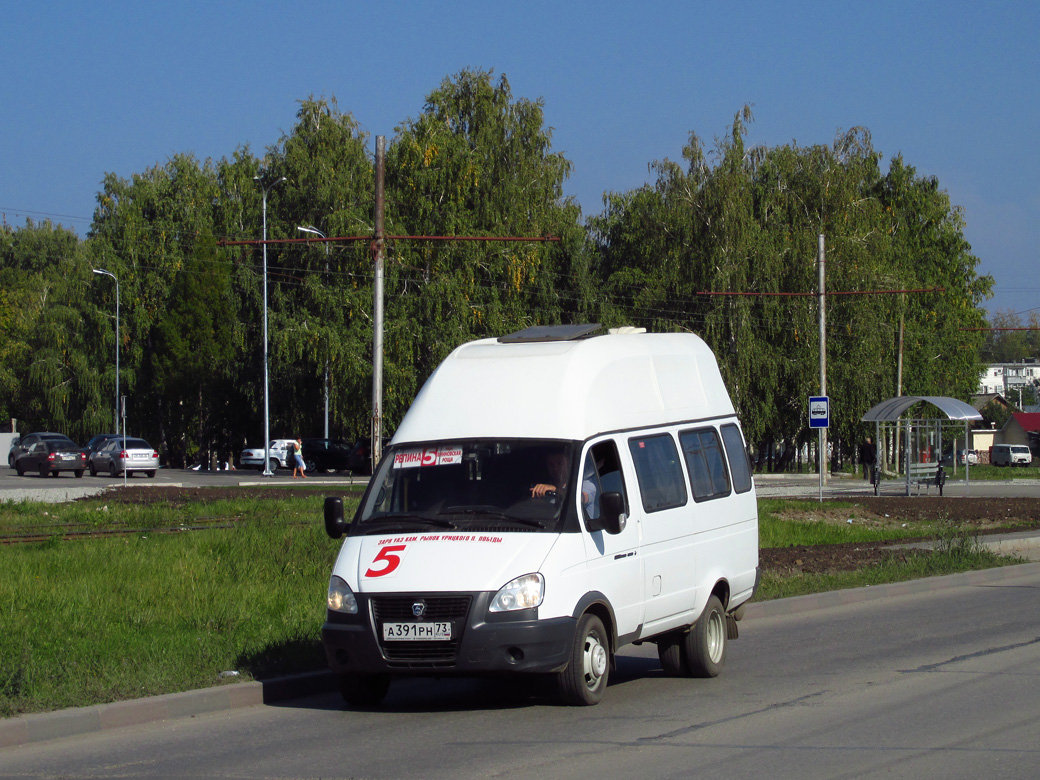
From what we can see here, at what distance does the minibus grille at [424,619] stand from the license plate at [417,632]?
0.03m

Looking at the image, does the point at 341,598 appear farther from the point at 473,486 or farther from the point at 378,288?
the point at 378,288

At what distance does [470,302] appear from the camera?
2126 inches

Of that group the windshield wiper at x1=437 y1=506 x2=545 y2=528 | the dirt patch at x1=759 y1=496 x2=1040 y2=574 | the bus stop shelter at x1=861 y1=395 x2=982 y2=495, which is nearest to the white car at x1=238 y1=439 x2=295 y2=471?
the bus stop shelter at x1=861 y1=395 x2=982 y2=495

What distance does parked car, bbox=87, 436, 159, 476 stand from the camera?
5100cm

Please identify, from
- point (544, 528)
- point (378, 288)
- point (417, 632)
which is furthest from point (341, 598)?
point (378, 288)

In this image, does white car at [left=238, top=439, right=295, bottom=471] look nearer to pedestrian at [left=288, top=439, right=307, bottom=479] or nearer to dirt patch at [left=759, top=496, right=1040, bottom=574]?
pedestrian at [left=288, top=439, right=307, bottom=479]

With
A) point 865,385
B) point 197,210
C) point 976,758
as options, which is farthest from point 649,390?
point 197,210

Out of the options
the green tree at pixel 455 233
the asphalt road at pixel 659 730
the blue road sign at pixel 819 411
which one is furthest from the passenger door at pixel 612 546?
the green tree at pixel 455 233

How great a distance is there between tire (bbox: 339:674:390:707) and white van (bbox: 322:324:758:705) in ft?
0.05

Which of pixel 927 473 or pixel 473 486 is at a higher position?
pixel 473 486

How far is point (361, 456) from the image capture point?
56219 millimetres

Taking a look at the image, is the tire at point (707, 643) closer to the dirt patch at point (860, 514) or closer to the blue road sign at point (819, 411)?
→ the dirt patch at point (860, 514)

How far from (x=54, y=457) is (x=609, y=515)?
4711 centimetres

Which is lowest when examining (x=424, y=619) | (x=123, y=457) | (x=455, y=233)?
(x=123, y=457)
